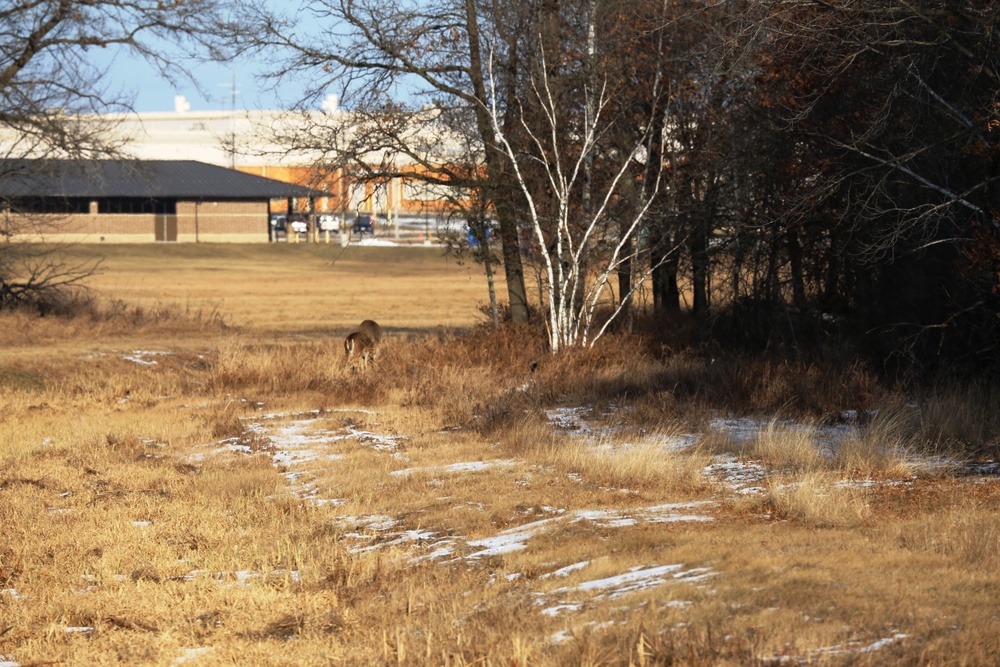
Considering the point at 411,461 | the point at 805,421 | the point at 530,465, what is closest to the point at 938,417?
the point at 805,421

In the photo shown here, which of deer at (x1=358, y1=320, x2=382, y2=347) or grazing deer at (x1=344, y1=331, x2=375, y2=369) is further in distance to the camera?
deer at (x1=358, y1=320, x2=382, y2=347)

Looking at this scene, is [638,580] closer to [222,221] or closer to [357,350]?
[357,350]

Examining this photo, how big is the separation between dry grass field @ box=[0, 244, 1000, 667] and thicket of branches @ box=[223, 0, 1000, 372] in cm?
151

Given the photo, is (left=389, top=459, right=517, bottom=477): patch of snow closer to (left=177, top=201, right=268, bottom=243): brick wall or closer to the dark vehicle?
the dark vehicle

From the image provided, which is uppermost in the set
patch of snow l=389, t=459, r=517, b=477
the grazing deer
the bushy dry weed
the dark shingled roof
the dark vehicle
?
the dark shingled roof

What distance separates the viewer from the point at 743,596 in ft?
21.0

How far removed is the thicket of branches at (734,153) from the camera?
13.5 meters

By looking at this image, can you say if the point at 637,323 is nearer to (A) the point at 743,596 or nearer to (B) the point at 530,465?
(B) the point at 530,465

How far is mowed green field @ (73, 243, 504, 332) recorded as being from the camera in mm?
34438

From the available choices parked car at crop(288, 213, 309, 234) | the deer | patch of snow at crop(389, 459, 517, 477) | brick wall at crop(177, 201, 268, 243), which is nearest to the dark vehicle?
the deer

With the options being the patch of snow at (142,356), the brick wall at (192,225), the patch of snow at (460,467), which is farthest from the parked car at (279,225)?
the patch of snow at (460,467)

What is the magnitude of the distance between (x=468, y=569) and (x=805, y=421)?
6.68 meters

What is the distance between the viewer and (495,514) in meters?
9.11

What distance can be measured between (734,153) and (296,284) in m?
33.7
